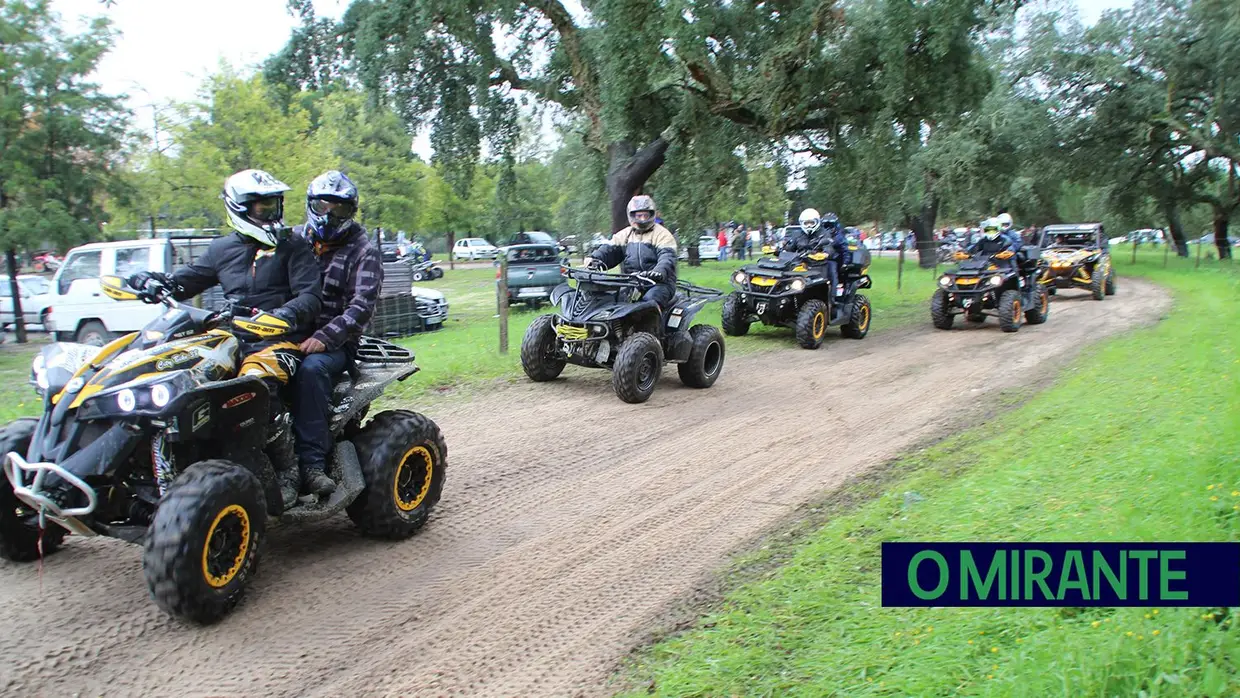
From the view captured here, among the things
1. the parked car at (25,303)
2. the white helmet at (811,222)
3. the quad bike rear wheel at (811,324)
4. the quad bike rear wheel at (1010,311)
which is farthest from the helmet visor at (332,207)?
the parked car at (25,303)

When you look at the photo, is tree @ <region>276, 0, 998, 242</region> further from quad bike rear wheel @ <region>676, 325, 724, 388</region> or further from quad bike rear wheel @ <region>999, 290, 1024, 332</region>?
quad bike rear wheel @ <region>676, 325, 724, 388</region>

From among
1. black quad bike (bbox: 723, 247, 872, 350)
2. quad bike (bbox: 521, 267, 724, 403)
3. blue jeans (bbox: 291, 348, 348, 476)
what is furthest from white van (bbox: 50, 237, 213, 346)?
blue jeans (bbox: 291, 348, 348, 476)

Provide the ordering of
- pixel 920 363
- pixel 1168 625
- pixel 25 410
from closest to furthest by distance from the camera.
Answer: pixel 1168 625 < pixel 25 410 < pixel 920 363

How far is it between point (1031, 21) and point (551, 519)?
3505 centimetres

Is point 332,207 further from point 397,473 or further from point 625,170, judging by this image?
point 625,170

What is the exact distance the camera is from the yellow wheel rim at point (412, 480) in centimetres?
570

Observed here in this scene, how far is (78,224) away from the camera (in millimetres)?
20562

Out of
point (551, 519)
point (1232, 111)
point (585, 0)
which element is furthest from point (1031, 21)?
point (551, 519)

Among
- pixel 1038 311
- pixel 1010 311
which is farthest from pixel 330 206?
pixel 1038 311

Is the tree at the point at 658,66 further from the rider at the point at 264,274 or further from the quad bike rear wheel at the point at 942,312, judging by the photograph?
the rider at the point at 264,274

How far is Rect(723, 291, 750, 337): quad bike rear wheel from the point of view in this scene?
1541 cm

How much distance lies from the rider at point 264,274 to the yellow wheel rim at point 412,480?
70 centimetres

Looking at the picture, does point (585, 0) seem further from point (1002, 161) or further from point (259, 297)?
point (1002, 161)

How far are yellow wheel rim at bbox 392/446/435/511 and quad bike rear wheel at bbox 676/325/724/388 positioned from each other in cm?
530
